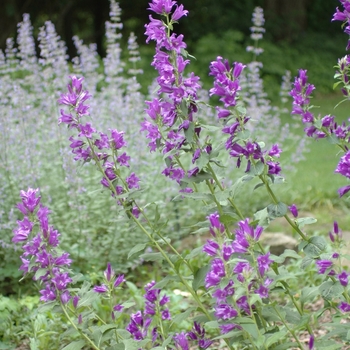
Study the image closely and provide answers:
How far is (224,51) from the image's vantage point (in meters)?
15.5

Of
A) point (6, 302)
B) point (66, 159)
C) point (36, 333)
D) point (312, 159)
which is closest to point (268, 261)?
point (36, 333)

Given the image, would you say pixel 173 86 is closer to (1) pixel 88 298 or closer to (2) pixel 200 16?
(1) pixel 88 298

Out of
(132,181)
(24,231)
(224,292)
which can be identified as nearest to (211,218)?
(224,292)

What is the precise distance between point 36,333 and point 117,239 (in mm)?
1443

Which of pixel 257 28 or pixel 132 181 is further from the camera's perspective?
pixel 257 28

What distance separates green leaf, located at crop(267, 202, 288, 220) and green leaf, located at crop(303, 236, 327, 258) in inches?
6.4

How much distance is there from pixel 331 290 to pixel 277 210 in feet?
1.07

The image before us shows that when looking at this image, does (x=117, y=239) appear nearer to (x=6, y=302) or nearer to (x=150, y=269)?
(x=150, y=269)

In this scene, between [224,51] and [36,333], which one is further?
[224,51]

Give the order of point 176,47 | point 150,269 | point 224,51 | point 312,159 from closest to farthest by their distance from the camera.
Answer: point 176,47 < point 150,269 < point 312,159 < point 224,51

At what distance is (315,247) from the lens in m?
2.29

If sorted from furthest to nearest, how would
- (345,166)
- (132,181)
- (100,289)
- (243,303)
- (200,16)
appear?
(200,16), (132,181), (100,289), (345,166), (243,303)

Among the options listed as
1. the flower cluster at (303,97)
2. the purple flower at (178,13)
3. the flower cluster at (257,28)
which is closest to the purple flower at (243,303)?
the flower cluster at (303,97)

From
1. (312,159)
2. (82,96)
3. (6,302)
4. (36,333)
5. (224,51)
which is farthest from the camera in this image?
(224,51)
